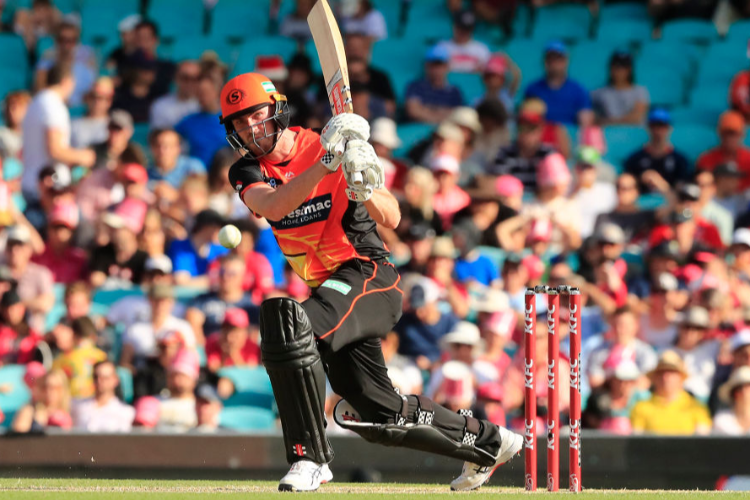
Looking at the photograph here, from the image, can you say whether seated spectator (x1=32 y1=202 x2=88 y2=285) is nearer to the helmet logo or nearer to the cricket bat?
the cricket bat

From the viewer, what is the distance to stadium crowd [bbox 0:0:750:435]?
8750mm

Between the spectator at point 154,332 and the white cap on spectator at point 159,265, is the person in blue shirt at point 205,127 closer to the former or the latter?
the white cap on spectator at point 159,265

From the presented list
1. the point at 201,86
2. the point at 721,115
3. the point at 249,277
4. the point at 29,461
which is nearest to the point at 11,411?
the point at 29,461

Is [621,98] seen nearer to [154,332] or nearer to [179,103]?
[179,103]

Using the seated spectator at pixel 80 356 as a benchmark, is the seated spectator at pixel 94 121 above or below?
above

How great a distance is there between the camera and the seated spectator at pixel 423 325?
9.27 metres

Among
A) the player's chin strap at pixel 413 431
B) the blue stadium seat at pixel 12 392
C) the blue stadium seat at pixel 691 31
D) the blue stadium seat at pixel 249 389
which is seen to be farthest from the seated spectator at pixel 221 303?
the blue stadium seat at pixel 691 31

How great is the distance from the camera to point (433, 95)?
12031 millimetres

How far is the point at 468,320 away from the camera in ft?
31.0

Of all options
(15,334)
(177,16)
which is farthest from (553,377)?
(177,16)

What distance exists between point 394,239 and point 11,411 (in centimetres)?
325

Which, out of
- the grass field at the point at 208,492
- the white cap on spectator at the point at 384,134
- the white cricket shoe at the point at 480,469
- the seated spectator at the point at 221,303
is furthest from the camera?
the white cap on spectator at the point at 384,134

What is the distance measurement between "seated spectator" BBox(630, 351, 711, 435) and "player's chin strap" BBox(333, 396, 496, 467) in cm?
282

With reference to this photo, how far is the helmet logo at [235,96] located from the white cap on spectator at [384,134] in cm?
518
